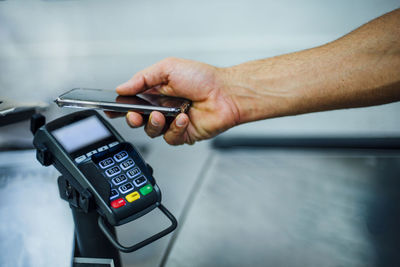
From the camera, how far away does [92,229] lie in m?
0.53

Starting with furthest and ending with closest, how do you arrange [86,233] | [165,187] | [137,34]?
[137,34]
[165,187]
[86,233]

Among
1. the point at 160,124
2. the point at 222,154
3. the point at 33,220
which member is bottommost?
the point at 222,154

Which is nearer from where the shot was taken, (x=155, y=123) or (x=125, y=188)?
(x=125, y=188)

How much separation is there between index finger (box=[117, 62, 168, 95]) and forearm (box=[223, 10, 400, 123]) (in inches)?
7.1

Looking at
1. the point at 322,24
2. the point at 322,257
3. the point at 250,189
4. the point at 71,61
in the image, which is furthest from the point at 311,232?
the point at 71,61

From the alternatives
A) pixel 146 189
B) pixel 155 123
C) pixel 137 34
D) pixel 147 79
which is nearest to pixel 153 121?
pixel 155 123

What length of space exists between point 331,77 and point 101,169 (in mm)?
514

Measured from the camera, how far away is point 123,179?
1.59ft

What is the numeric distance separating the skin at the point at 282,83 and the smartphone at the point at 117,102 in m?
0.04

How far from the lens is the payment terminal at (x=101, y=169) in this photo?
1.47ft

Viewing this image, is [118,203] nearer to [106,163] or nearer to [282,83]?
[106,163]

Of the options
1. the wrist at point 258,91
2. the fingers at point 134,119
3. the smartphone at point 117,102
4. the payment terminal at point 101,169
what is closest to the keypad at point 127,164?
the payment terminal at point 101,169

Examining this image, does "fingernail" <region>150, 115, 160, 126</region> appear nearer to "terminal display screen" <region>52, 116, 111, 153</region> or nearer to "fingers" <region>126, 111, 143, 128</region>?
"fingers" <region>126, 111, 143, 128</region>

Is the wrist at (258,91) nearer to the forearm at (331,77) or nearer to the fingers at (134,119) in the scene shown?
the forearm at (331,77)
